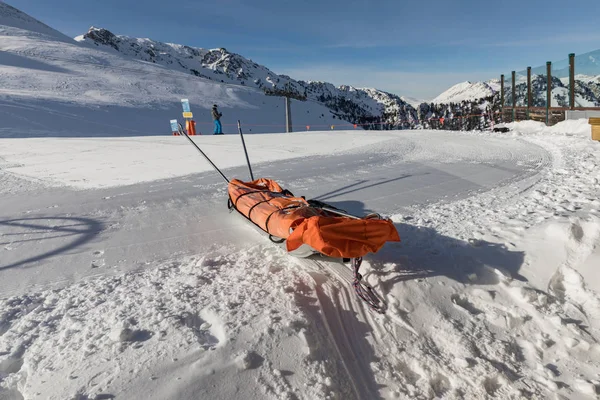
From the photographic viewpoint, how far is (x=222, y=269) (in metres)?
2.99

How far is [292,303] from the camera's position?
2.46 metres

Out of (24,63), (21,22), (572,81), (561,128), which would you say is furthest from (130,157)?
(21,22)

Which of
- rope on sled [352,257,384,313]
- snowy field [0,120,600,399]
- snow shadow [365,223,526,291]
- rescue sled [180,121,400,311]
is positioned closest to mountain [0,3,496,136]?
snowy field [0,120,600,399]

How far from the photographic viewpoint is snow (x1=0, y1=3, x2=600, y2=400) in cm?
188

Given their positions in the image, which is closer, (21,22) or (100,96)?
(100,96)

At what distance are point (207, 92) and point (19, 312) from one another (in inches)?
1395

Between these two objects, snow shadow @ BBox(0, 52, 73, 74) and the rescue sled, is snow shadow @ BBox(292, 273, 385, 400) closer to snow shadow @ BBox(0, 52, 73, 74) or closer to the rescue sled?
the rescue sled

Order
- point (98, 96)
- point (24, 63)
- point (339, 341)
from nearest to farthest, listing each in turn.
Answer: point (339, 341), point (98, 96), point (24, 63)

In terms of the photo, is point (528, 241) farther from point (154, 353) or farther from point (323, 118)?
point (323, 118)

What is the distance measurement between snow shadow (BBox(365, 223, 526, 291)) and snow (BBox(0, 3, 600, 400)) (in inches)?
0.7

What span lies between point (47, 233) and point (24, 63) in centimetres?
3797

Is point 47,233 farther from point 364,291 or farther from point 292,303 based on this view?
point 364,291

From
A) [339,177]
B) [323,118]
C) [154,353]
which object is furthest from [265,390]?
[323,118]

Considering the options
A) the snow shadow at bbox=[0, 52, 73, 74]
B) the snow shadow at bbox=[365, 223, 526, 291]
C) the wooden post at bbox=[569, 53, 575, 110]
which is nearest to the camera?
the snow shadow at bbox=[365, 223, 526, 291]
